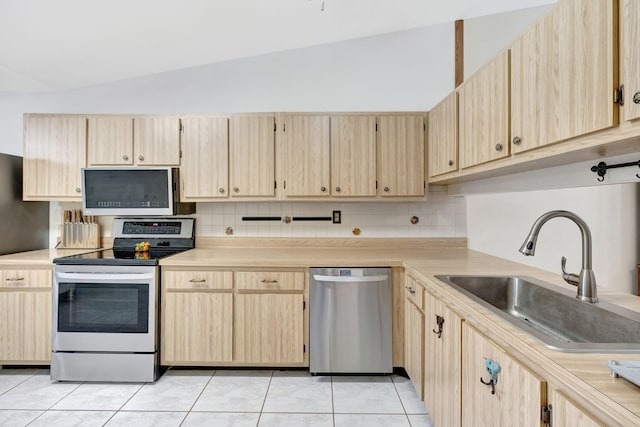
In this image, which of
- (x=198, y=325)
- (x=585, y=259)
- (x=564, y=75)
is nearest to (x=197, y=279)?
(x=198, y=325)

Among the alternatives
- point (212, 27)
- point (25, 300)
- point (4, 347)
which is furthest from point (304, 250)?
point (4, 347)

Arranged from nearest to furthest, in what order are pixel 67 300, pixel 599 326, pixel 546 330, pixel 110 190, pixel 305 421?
1. pixel 599 326
2. pixel 546 330
3. pixel 305 421
4. pixel 67 300
5. pixel 110 190

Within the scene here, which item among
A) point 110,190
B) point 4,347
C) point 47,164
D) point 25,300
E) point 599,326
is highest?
point 47,164

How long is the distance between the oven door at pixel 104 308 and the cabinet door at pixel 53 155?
29.8 inches

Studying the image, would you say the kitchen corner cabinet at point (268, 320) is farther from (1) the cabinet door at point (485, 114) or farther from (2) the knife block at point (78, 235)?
(2) the knife block at point (78, 235)

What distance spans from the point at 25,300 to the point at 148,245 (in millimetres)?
864

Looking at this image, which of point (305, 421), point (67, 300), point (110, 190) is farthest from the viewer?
point (110, 190)

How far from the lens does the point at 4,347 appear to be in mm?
2549

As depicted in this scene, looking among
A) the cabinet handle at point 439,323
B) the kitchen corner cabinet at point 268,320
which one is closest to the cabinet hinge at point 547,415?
the cabinet handle at point 439,323

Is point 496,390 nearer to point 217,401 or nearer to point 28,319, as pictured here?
point 217,401

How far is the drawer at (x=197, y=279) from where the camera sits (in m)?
2.53

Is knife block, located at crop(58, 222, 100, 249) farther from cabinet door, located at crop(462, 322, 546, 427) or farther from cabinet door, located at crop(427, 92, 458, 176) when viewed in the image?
cabinet door, located at crop(462, 322, 546, 427)

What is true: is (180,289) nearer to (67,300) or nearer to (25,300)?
(67,300)

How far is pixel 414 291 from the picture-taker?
2230 millimetres
